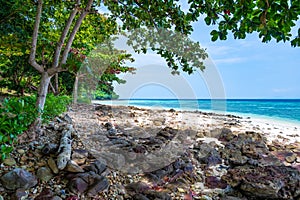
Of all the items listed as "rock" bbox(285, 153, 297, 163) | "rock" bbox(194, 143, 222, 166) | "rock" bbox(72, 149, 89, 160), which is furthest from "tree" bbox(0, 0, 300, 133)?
"rock" bbox(285, 153, 297, 163)

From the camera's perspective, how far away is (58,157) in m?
2.84

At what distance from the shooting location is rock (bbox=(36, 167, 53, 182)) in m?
2.58

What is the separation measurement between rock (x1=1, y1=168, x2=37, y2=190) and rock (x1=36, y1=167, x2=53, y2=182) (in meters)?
0.10

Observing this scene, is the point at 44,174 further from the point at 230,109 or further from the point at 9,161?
the point at 230,109

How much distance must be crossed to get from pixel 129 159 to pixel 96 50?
8.99m

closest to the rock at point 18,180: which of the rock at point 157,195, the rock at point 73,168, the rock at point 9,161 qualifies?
the rock at point 9,161

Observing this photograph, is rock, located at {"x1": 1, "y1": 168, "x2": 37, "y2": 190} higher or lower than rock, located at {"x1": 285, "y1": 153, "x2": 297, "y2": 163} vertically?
higher

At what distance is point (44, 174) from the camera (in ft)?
8.61

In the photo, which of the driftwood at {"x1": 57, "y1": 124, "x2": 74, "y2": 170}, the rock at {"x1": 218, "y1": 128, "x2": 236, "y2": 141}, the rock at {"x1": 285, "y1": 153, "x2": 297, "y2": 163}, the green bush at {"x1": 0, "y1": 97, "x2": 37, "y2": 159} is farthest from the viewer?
the rock at {"x1": 218, "y1": 128, "x2": 236, "y2": 141}

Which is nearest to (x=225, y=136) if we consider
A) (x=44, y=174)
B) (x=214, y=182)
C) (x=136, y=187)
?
(x=214, y=182)

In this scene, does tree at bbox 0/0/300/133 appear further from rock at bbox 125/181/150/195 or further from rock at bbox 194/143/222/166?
rock at bbox 194/143/222/166

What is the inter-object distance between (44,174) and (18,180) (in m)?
0.29

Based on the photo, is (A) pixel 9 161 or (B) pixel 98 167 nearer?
(A) pixel 9 161

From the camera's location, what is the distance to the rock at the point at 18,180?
235cm
